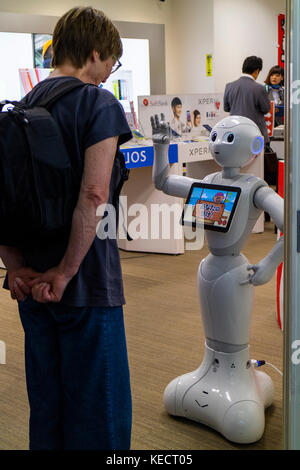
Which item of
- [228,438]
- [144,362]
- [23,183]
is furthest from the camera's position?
[144,362]

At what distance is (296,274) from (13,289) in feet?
2.41

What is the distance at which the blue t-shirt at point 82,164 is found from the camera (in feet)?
4.70

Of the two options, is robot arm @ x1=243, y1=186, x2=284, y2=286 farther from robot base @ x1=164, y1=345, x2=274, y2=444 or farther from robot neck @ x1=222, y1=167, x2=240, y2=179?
robot base @ x1=164, y1=345, x2=274, y2=444

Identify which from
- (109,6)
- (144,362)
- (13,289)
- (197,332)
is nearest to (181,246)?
(197,332)

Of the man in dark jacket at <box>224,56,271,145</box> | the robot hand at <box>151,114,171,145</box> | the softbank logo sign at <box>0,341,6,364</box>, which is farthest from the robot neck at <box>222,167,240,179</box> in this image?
the man in dark jacket at <box>224,56,271,145</box>

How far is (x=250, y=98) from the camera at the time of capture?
6.30m

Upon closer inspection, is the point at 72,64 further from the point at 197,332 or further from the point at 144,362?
the point at 197,332

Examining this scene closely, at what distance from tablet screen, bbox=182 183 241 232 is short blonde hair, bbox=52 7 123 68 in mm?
874

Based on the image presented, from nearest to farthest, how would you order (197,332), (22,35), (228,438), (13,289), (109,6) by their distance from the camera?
(13,289) → (228,438) → (197,332) → (22,35) → (109,6)

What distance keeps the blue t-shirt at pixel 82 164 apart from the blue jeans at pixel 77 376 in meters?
0.05

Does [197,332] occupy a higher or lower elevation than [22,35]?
lower

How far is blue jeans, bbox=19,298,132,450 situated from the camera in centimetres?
154

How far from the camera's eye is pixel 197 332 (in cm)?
341

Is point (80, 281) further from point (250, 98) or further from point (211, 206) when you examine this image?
point (250, 98)
